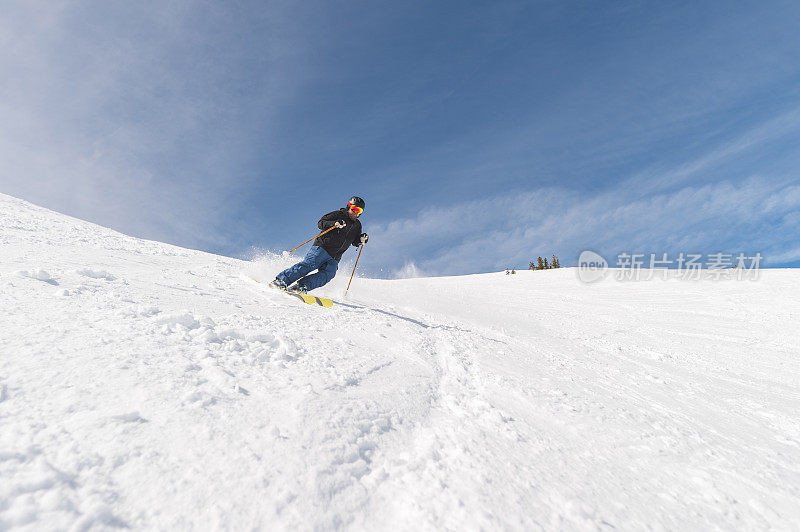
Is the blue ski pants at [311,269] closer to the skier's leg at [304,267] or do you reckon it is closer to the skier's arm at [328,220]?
the skier's leg at [304,267]

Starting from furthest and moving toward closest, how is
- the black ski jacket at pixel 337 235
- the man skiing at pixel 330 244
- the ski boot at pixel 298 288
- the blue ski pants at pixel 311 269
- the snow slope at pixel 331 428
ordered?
the black ski jacket at pixel 337 235
the man skiing at pixel 330 244
the blue ski pants at pixel 311 269
the ski boot at pixel 298 288
the snow slope at pixel 331 428

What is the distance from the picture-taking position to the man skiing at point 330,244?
7.33m

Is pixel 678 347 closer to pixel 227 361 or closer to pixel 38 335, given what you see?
pixel 227 361

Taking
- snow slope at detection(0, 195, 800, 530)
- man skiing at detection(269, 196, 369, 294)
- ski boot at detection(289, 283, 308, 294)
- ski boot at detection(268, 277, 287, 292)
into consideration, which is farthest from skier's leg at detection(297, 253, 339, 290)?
snow slope at detection(0, 195, 800, 530)

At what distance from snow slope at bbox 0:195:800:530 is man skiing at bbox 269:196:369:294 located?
275 centimetres

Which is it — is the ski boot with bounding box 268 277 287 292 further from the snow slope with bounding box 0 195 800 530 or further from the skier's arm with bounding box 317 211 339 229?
the snow slope with bounding box 0 195 800 530

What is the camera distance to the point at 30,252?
5094 millimetres

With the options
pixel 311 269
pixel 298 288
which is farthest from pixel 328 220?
pixel 298 288

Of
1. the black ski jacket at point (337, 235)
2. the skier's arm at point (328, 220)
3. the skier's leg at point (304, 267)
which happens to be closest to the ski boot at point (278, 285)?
the skier's leg at point (304, 267)

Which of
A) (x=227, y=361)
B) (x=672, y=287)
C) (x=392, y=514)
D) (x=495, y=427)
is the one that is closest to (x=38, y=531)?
(x=392, y=514)

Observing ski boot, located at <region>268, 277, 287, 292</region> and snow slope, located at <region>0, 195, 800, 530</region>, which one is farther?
ski boot, located at <region>268, 277, 287, 292</region>

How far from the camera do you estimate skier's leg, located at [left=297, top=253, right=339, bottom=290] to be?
24.1 feet

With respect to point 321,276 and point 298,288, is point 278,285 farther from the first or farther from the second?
point 321,276

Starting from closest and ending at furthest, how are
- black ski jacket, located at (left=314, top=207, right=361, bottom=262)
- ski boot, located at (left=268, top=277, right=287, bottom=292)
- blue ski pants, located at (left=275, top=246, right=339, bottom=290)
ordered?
ski boot, located at (left=268, top=277, right=287, bottom=292)
blue ski pants, located at (left=275, top=246, right=339, bottom=290)
black ski jacket, located at (left=314, top=207, right=361, bottom=262)
